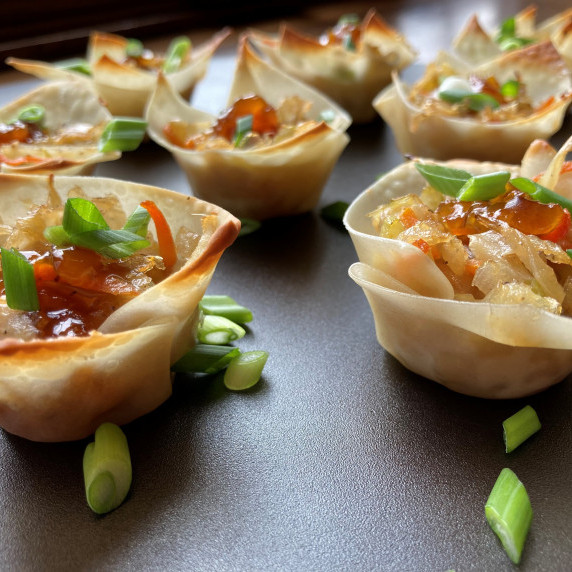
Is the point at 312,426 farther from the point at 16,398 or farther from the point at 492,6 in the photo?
the point at 492,6

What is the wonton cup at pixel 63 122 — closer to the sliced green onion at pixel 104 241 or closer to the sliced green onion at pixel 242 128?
the sliced green onion at pixel 242 128

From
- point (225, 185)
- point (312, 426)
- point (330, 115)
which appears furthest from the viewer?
point (330, 115)

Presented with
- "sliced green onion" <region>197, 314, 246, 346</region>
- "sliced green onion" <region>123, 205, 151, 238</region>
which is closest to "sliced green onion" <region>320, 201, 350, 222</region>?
"sliced green onion" <region>197, 314, 246, 346</region>

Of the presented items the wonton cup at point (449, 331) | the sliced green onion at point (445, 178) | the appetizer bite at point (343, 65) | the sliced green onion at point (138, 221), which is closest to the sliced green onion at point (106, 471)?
the sliced green onion at point (138, 221)

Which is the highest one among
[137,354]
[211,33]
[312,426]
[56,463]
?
[137,354]

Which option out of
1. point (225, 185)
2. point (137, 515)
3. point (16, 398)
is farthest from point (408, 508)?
point (225, 185)

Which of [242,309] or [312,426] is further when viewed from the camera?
[242,309]
